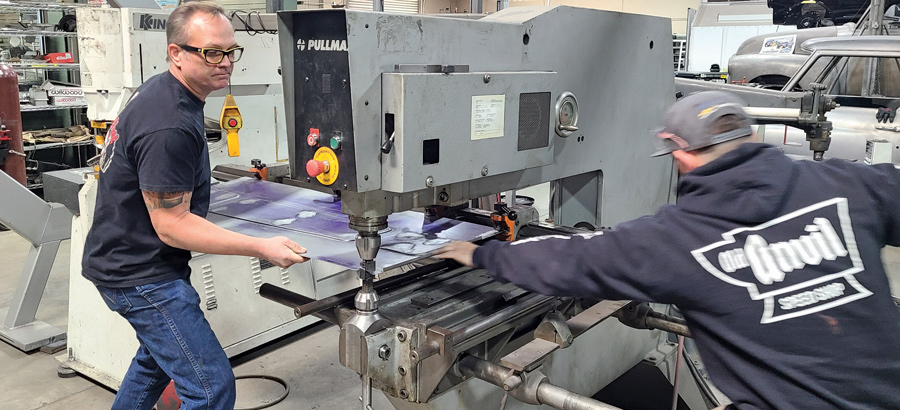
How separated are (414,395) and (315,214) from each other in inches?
24.2

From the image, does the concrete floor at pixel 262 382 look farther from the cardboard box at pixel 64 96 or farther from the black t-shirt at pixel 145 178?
the cardboard box at pixel 64 96

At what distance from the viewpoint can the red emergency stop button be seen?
4.05ft

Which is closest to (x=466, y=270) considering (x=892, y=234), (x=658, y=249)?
(x=658, y=249)

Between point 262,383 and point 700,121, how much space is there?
2.14 metres

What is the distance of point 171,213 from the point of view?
1.49 metres

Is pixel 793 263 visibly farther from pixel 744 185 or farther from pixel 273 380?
pixel 273 380

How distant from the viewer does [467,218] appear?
1.77 metres

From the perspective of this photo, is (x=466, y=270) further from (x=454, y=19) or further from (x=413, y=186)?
(x=454, y=19)

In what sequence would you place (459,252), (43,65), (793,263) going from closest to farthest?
(793,263), (459,252), (43,65)

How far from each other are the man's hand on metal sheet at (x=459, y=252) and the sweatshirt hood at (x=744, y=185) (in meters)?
0.43

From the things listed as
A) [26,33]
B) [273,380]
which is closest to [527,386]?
[273,380]

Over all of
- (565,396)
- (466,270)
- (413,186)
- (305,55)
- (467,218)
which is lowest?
(565,396)

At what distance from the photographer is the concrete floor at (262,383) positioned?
2.62 m

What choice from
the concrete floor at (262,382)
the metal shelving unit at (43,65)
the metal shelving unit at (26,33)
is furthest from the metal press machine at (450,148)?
the metal shelving unit at (43,65)
